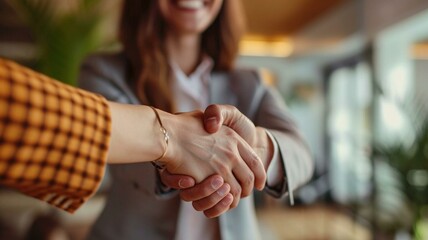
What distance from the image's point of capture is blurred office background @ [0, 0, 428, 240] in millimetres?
1462

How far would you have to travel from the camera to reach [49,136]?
0.20 metres

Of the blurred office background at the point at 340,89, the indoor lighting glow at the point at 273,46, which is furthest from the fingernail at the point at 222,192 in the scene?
the indoor lighting glow at the point at 273,46

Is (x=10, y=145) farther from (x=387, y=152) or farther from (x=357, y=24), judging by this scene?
(x=357, y=24)

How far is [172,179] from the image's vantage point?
0.28m

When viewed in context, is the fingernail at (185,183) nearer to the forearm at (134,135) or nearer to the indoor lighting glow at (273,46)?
the forearm at (134,135)

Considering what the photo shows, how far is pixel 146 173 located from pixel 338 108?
253 cm

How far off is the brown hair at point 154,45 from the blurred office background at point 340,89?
0.97 m

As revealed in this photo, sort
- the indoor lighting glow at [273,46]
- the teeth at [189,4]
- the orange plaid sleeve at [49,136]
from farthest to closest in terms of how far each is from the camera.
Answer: the indoor lighting glow at [273,46] < the teeth at [189,4] < the orange plaid sleeve at [49,136]

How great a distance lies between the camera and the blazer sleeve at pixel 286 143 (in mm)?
346

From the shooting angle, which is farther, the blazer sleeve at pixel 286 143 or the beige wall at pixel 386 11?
the beige wall at pixel 386 11

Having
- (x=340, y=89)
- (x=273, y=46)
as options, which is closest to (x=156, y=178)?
(x=273, y=46)

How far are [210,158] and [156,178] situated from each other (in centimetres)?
8

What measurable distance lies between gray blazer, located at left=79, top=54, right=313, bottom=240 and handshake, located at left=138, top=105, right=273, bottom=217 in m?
0.06

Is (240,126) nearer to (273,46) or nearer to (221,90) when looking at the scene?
(221,90)
